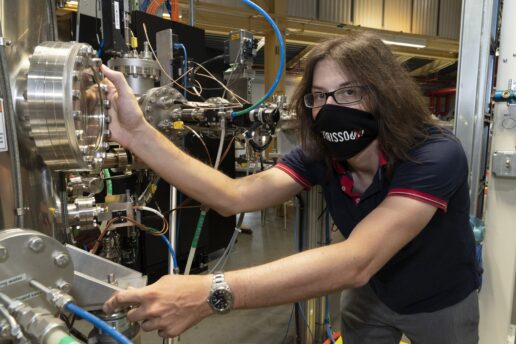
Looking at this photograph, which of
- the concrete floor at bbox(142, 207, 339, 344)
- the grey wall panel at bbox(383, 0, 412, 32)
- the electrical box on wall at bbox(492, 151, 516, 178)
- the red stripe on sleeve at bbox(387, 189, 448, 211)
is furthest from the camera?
the grey wall panel at bbox(383, 0, 412, 32)

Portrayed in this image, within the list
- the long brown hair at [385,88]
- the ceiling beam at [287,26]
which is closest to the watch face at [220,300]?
the long brown hair at [385,88]

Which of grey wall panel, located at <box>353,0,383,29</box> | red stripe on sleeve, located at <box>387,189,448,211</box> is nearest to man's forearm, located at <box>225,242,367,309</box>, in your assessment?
red stripe on sleeve, located at <box>387,189,448,211</box>

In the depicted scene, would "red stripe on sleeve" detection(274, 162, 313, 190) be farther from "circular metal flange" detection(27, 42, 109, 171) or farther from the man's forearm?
"circular metal flange" detection(27, 42, 109, 171)

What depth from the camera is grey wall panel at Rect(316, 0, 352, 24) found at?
4.73 metres

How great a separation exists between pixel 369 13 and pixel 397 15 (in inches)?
18.7

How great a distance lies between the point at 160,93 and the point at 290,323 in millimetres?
1683

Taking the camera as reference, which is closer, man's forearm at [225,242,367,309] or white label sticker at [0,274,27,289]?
white label sticker at [0,274,27,289]

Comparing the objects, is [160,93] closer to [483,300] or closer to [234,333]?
[483,300]

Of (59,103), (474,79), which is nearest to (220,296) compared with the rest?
(59,103)

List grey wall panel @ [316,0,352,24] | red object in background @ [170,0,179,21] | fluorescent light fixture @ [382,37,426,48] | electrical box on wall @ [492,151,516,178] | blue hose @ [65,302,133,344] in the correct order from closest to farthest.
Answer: blue hose @ [65,302,133,344]
electrical box on wall @ [492,151,516,178]
red object in background @ [170,0,179,21]
grey wall panel @ [316,0,352,24]
fluorescent light fixture @ [382,37,426,48]

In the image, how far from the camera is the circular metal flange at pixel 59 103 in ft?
1.69

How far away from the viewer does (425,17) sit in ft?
17.8

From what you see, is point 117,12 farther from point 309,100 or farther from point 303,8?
point 303,8

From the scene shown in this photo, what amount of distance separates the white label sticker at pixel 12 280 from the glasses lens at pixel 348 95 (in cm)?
76
